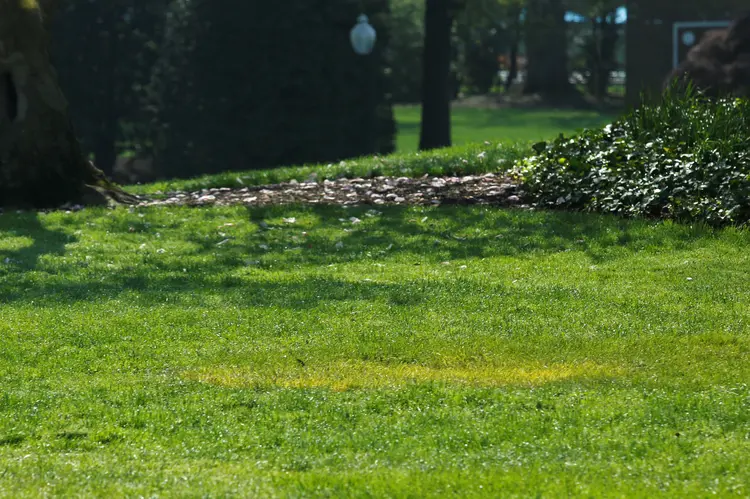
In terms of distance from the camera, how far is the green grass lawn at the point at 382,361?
5426 mm

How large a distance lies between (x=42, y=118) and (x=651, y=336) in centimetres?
948

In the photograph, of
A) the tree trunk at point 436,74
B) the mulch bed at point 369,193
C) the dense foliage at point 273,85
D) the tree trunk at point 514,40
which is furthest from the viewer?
the tree trunk at point 514,40

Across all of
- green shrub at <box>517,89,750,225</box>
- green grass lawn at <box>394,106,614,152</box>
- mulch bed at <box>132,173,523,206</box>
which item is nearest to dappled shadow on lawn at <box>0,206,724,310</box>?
green shrub at <box>517,89,750,225</box>

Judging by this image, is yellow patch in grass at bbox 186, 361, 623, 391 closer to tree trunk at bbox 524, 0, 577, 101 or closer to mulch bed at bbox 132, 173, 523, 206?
mulch bed at bbox 132, 173, 523, 206

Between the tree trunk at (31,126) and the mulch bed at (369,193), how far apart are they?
1.07 m

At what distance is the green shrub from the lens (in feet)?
39.0

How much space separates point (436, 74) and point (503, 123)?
17.8 m

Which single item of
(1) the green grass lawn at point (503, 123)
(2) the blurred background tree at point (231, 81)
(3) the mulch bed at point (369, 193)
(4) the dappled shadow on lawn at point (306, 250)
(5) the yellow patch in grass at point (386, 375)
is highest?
(2) the blurred background tree at point (231, 81)

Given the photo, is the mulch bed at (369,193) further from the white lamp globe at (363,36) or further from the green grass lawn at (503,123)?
the green grass lawn at (503,123)

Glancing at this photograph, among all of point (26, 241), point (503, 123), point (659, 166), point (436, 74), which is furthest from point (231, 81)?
point (503, 123)

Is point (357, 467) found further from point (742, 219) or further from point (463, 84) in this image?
point (463, 84)

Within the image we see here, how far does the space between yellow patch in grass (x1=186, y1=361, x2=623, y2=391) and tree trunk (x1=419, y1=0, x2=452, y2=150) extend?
16695 mm

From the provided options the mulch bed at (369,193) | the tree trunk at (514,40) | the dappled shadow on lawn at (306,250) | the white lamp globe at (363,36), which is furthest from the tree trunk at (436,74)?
the tree trunk at (514,40)

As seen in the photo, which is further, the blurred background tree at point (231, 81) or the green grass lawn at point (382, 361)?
the blurred background tree at point (231, 81)
